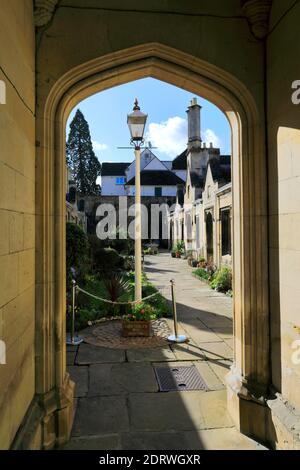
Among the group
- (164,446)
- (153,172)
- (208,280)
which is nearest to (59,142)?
(164,446)

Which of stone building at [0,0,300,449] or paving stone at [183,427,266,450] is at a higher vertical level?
stone building at [0,0,300,449]

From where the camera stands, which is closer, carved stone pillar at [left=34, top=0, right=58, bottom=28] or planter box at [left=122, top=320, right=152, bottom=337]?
carved stone pillar at [left=34, top=0, right=58, bottom=28]

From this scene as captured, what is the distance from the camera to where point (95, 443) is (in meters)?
2.98

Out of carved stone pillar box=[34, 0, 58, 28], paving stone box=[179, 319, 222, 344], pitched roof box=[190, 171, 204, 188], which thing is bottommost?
paving stone box=[179, 319, 222, 344]

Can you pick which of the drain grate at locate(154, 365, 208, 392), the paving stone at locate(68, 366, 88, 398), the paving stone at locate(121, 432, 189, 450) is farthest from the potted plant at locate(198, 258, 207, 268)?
the paving stone at locate(121, 432, 189, 450)

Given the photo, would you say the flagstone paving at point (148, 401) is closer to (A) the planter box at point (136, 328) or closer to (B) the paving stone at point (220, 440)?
(B) the paving stone at point (220, 440)

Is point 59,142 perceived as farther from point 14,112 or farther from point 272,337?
point 272,337

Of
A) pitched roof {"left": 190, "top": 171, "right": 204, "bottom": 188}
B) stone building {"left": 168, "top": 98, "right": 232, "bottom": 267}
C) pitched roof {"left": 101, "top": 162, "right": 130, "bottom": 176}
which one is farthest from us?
pitched roof {"left": 101, "top": 162, "right": 130, "bottom": 176}

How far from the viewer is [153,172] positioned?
45250mm

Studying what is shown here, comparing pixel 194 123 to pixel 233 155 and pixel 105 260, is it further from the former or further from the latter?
pixel 233 155

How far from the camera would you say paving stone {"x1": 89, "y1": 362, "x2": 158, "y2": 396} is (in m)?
4.03

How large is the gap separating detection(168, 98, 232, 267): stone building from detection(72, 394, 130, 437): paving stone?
387 inches

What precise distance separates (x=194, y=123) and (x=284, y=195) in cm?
2352

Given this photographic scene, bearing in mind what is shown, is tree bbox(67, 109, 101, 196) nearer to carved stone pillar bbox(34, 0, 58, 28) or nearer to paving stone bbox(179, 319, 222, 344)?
paving stone bbox(179, 319, 222, 344)
